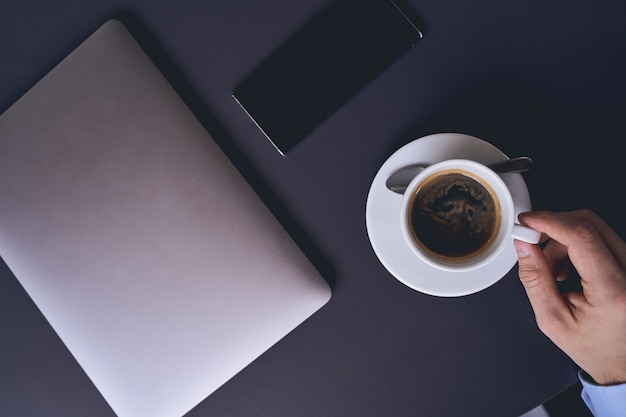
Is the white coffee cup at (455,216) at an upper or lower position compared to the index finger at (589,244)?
upper

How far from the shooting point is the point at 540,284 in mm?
641

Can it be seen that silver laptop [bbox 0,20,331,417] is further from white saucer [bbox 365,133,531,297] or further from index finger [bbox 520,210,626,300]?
index finger [bbox 520,210,626,300]

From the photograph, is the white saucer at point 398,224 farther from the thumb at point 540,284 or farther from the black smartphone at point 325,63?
the black smartphone at point 325,63

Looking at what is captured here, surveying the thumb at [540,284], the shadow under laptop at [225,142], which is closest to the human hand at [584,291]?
the thumb at [540,284]

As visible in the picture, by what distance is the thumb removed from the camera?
0.63 m

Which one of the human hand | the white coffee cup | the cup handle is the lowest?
the human hand

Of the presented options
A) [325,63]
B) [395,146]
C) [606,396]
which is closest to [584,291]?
[606,396]

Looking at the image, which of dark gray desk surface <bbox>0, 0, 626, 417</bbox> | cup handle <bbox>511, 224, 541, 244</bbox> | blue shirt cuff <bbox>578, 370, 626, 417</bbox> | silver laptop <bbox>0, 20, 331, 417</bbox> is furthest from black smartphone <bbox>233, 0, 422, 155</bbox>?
blue shirt cuff <bbox>578, 370, 626, 417</bbox>

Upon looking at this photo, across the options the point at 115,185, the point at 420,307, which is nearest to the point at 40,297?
the point at 115,185

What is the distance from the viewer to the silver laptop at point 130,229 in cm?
64

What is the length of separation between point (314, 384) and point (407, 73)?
1.71 feet

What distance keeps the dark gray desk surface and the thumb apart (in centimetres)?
5

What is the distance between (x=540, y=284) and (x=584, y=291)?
0.23ft

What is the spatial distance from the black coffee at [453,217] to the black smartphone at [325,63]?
19 centimetres
